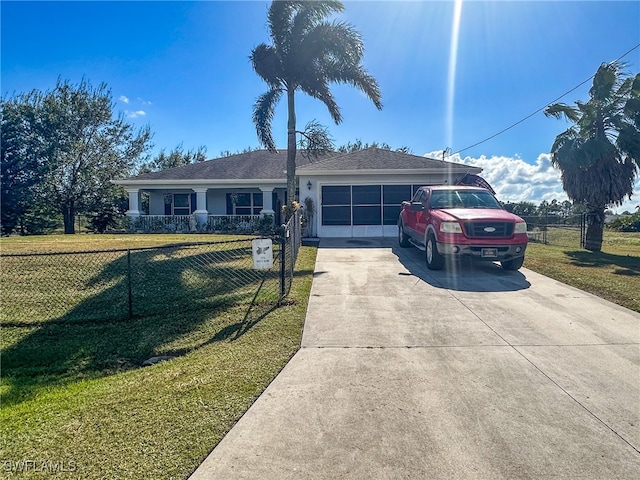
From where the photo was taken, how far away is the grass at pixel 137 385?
2.42 meters

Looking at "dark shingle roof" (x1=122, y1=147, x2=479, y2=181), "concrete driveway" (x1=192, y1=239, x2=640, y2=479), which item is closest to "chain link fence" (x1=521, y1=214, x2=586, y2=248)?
"dark shingle roof" (x1=122, y1=147, x2=479, y2=181)

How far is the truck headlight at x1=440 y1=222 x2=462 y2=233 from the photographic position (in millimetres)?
7777

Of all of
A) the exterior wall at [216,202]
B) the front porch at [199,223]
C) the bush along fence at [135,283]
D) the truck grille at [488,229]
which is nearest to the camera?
the bush along fence at [135,283]

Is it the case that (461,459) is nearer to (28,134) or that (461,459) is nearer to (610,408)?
(610,408)

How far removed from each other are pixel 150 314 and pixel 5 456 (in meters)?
3.70

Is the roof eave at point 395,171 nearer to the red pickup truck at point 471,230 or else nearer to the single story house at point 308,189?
the single story house at point 308,189

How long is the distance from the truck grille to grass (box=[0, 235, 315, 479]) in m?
3.82

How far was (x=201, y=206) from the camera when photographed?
65.4 feet

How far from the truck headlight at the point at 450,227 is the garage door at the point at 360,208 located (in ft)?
25.8

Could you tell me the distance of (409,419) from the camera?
9.32ft

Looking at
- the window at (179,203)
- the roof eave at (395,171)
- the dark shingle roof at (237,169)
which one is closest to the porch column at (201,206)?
the dark shingle roof at (237,169)

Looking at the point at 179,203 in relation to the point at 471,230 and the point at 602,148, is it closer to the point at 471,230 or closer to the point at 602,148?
the point at 471,230

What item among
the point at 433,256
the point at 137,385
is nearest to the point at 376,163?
the point at 433,256

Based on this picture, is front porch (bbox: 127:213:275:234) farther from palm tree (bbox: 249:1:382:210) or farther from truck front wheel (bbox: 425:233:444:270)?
truck front wheel (bbox: 425:233:444:270)
